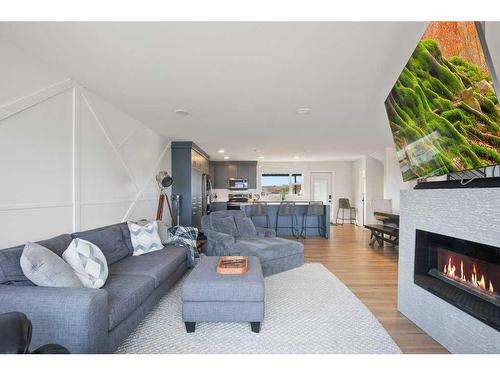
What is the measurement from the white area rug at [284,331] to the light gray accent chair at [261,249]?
0.71 metres

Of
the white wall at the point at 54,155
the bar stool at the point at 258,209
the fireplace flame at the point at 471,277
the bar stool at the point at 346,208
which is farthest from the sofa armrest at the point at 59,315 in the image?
the bar stool at the point at 346,208

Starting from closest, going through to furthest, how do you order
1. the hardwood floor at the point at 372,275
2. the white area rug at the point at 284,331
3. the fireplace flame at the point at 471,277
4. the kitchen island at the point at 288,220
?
the fireplace flame at the point at 471,277
the white area rug at the point at 284,331
the hardwood floor at the point at 372,275
the kitchen island at the point at 288,220

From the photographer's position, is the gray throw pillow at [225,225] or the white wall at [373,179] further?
the white wall at [373,179]

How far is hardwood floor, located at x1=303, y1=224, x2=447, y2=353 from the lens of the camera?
197 centimetres

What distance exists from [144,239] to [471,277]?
319cm

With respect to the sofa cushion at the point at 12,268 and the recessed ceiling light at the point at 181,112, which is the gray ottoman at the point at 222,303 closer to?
the sofa cushion at the point at 12,268

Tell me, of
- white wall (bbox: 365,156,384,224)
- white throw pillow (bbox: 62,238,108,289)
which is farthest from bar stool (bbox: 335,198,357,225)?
white throw pillow (bbox: 62,238,108,289)

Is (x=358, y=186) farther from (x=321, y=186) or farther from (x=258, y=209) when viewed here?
(x=258, y=209)

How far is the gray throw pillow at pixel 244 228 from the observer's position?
4.30 metres

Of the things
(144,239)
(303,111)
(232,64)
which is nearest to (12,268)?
(144,239)

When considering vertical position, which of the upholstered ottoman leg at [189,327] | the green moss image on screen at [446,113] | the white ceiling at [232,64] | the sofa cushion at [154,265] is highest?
the white ceiling at [232,64]

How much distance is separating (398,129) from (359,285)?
6.46ft

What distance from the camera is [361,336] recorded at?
1962mm

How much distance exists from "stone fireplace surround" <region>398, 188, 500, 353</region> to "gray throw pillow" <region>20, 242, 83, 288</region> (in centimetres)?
267
